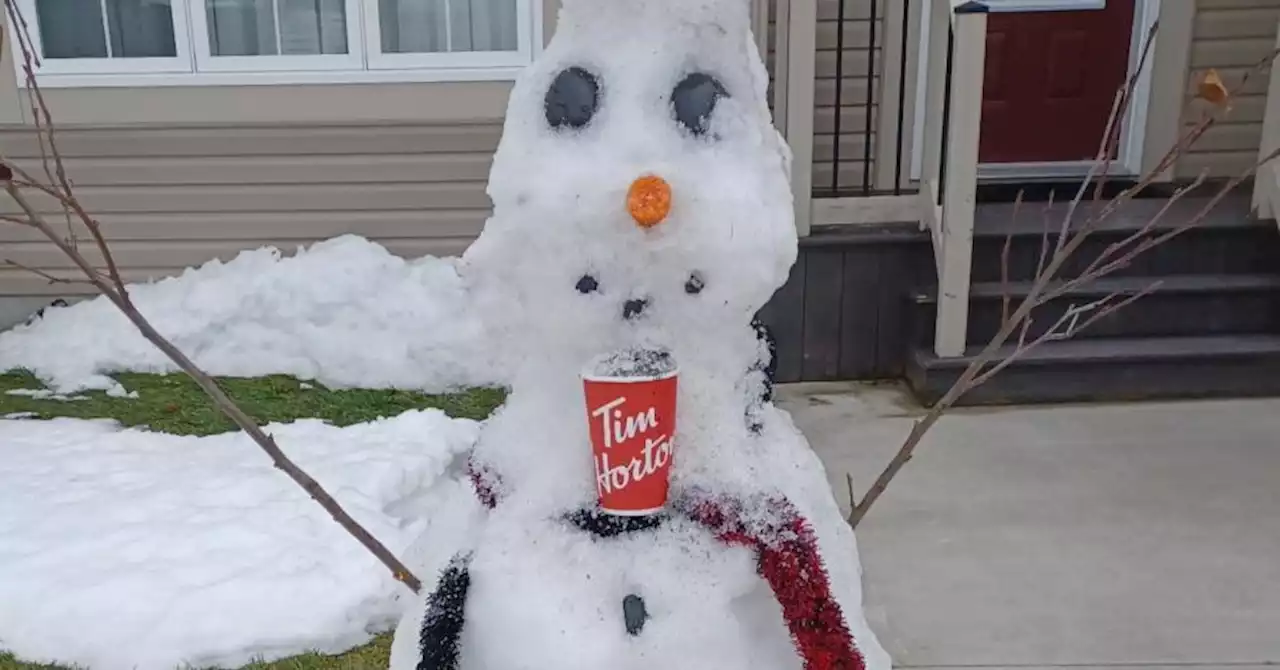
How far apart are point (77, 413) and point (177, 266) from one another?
1.35 m

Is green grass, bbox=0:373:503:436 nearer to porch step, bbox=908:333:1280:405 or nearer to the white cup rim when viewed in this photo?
porch step, bbox=908:333:1280:405

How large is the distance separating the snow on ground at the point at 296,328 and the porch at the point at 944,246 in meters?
1.73

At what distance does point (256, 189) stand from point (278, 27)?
91 cm

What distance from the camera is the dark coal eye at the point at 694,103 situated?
56.8 inches

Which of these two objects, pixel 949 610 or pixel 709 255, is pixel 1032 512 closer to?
pixel 949 610

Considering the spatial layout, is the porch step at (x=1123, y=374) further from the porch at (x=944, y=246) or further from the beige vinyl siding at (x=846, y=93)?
the beige vinyl siding at (x=846, y=93)

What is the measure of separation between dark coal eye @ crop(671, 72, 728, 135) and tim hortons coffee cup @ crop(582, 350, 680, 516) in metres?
0.30

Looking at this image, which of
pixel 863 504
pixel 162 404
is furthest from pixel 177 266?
pixel 863 504

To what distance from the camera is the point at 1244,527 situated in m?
3.88

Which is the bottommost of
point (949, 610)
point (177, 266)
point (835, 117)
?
point (949, 610)

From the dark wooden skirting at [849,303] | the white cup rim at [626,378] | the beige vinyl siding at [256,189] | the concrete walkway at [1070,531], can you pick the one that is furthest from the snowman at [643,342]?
the beige vinyl siding at [256,189]

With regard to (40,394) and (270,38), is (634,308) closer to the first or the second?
(40,394)

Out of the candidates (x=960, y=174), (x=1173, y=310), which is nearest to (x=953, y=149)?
(x=960, y=174)

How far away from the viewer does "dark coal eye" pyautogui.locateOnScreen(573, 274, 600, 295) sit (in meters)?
1.44
